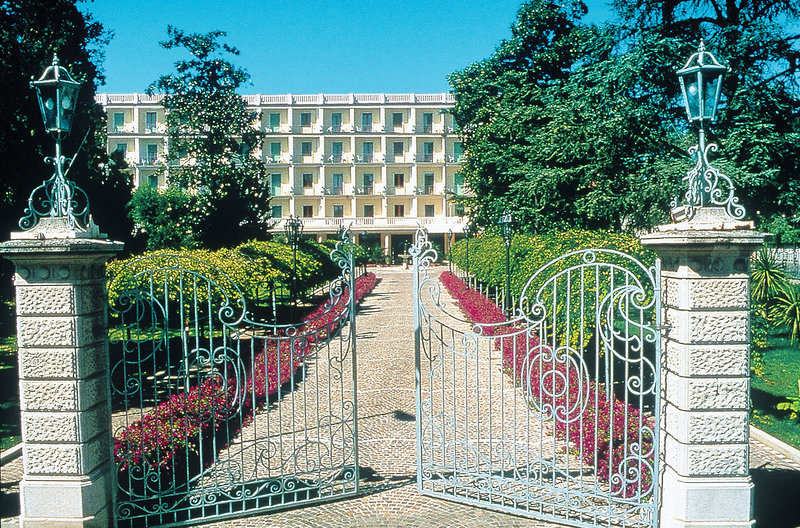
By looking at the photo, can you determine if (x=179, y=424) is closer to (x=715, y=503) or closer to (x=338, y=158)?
(x=715, y=503)

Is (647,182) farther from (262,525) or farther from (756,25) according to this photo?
(262,525)

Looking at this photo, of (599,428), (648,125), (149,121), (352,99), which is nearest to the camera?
(599,428)

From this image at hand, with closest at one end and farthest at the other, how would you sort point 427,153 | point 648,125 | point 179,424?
1. point 179,424
2. point 648,125
3. point 427,153

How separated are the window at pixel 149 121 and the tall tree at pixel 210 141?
25.3 metres

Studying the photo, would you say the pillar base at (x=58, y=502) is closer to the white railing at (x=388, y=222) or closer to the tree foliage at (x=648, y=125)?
the tree foliage at (x=648, y=125)

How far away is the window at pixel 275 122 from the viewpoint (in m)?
52.1

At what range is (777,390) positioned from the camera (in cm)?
946

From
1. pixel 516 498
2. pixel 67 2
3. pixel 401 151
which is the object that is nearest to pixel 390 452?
pixel 516 498

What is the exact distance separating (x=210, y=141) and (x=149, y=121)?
89.7 ft

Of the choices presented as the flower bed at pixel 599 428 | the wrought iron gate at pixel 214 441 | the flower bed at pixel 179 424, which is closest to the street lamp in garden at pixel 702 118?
the flower bed at pixel 599 428

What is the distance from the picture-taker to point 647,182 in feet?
55.1

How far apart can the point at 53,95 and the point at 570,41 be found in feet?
68.6

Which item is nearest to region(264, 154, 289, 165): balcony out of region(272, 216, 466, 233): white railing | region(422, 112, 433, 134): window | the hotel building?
the hotel building

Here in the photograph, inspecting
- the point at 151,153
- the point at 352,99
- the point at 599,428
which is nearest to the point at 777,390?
the point at 599,428
